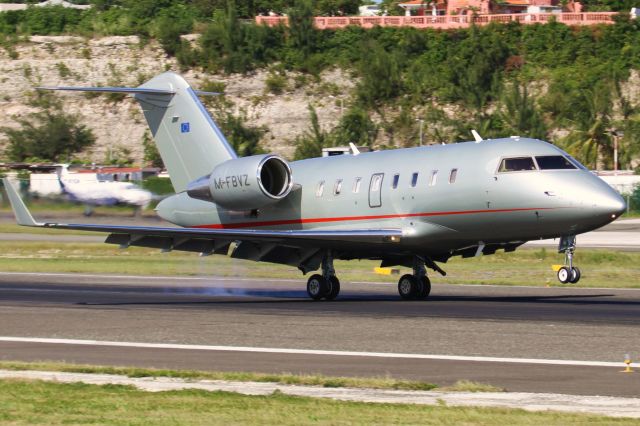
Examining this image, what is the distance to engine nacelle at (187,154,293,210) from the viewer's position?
28172 millimetres

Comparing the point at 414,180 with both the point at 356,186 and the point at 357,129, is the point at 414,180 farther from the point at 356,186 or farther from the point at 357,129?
the point at 357,129

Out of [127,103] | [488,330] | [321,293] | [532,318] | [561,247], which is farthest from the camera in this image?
[127,103]

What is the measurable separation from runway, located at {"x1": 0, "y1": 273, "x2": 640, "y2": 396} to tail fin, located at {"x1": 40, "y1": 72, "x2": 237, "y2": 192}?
3.39 metres

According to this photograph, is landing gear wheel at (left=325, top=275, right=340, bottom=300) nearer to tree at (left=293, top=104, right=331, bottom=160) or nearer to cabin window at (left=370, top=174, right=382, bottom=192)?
cabin window at (left=370, top=174, right=382, bottom=192)

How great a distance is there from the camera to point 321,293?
2830 centimetres

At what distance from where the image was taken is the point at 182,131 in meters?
31.4

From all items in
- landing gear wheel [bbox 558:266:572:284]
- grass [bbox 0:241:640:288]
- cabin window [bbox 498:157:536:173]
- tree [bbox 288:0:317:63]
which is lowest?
grass [bbox 0:241:640:288]

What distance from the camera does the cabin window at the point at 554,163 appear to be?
2497 centimetres

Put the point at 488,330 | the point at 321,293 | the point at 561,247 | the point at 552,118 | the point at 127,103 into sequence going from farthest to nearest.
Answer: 1. the point at 127,103
2. the point at 552,118
3. the point at 321,293
4. the point at 561,247
5. the point at 488,330

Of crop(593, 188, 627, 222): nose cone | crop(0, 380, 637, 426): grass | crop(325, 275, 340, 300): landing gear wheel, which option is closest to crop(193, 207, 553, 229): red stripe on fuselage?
crop(593, 188, 627, 222): nose cone

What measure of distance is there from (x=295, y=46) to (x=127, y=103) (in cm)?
1431

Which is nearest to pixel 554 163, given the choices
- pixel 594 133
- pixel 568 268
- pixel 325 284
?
pixel 568 268

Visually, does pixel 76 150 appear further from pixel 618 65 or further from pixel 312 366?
pixel 312 366

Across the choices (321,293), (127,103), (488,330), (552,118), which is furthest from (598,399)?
(127,103)
